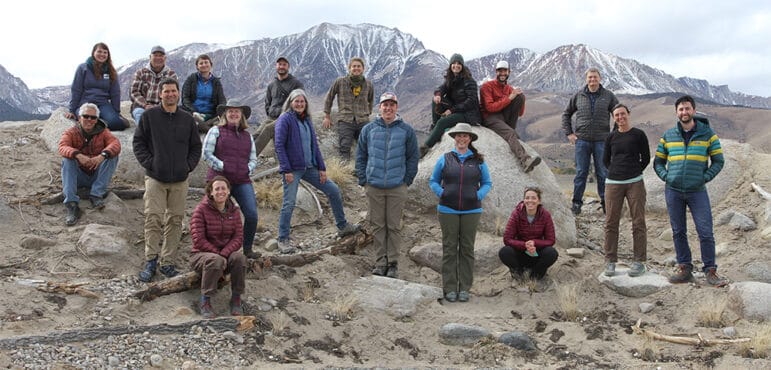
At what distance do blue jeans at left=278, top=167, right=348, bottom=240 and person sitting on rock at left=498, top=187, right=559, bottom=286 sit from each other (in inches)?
99.7

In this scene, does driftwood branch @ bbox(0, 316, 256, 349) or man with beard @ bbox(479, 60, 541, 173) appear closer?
driftwood branch @ bbox(0, 316, 256, 349)

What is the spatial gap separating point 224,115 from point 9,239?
3.27 metres

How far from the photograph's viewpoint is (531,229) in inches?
327

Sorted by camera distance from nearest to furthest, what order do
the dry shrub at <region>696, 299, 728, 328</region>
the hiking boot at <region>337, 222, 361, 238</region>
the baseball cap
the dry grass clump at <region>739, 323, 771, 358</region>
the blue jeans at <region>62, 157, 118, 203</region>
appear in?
the dry grass clump at <region>739, 323, 771, 358</region> < the dry shrub at <region>696, 299, 728, 328</region> < the baseball cap < the blue jeans at <region>62, 157, 118, 203</region> < the hiking boot at <region>337, 222, 361, 238</region>

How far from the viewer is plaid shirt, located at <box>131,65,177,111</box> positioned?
33.4 feet

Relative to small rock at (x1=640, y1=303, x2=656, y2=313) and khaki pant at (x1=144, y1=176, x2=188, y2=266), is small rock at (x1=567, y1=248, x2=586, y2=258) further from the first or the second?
khaki pant at (x1=144, y1=176, x2=188, y2=266)

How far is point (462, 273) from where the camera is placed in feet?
27.0

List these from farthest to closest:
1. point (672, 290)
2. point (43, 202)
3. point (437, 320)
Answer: point (43, 202), point (672, 290), point (437, 320)

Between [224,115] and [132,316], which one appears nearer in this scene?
[132,316]

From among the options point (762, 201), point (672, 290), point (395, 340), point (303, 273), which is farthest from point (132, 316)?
point (762, 201)

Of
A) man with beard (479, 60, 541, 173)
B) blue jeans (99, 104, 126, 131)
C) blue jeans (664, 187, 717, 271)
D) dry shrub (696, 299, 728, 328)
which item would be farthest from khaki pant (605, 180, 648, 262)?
blue jeans (99, 104, 126, 131)

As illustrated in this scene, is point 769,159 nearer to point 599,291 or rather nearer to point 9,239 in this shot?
point 599,291

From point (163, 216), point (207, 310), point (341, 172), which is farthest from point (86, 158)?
point (341, 172)

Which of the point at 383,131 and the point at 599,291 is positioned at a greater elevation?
the point at 383,131
